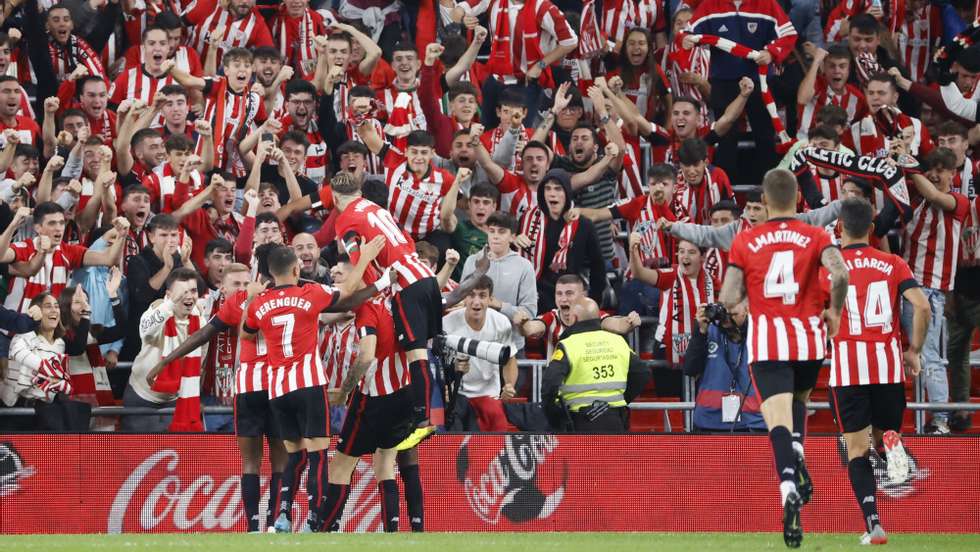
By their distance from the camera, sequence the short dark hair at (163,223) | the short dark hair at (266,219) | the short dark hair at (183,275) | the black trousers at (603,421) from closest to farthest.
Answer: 1. the black trousers at (603,421)
2. the short dark hair at (183,275)
3. the short dark hair at (163,223)
4. the short dark hair at (266,219)

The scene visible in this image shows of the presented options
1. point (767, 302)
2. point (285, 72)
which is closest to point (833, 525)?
point (767, 302)

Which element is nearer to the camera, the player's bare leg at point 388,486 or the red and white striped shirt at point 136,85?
the player's bare leg at point 388,486

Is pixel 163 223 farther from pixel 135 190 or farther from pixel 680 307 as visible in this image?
pixel 680 307

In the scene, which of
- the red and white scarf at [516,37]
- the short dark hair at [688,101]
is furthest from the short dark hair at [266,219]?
the short dark hair at [688,101]

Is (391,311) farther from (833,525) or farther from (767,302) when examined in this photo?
(833,525)

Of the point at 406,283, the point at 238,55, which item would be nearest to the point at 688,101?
the point at 238,55

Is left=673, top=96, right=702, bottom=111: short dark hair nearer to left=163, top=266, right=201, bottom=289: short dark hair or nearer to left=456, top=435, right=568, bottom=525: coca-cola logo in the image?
left=456, top=435, right=568, bottom=525: coca-cola logo

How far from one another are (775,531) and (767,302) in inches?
129

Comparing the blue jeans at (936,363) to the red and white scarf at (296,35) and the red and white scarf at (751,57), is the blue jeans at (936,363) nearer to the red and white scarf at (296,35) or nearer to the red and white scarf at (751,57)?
the red and white scarf at (751,57)

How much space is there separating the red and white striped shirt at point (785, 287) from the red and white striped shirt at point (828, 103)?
7607mm

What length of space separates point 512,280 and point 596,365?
5.93 feet

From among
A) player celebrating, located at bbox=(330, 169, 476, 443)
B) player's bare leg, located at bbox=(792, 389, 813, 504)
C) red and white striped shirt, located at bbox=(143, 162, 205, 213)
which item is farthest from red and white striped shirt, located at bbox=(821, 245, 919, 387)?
red and white striped shirt, located at bbox=(143, 162, 205, 213)

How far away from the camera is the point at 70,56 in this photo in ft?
53.5

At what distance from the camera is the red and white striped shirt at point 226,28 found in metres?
16.9
